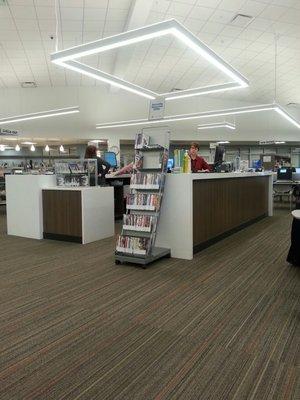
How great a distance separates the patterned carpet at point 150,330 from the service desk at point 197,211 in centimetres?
35

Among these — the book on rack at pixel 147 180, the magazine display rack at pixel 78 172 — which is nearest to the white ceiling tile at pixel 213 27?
the magazine display rack at pixel 78 172

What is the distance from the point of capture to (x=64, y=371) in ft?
6.19

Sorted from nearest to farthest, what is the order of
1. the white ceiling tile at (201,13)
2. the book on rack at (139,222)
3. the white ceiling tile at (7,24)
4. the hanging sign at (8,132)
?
the book on rack at (139,222), the white ceiling tile at (201,13), the white ceiling tile at (7,24), the hanging sign at (8,132)

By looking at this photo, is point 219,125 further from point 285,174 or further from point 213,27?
point 213,27

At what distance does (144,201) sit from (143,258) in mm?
728

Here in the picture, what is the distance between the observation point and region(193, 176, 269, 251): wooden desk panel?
14.6ft

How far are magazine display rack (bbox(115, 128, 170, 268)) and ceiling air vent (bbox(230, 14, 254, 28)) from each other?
4124 millimetres

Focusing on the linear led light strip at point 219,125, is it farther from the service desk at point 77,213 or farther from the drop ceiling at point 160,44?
the service desk at point 77,213

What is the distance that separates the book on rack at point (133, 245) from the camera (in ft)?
12.7

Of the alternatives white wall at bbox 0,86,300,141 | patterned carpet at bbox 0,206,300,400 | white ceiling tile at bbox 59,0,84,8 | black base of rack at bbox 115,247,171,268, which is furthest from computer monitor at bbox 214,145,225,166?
white wall at bbox 0,86,300,141

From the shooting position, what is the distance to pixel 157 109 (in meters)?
5.12

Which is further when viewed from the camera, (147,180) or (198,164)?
(198,164)

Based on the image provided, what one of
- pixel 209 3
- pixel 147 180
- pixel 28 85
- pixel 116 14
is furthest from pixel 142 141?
pixel 28 85

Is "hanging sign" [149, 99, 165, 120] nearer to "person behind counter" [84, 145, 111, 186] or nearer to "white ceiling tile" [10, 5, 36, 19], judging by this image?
"person behind counter" [84, 145, 111, 186]
